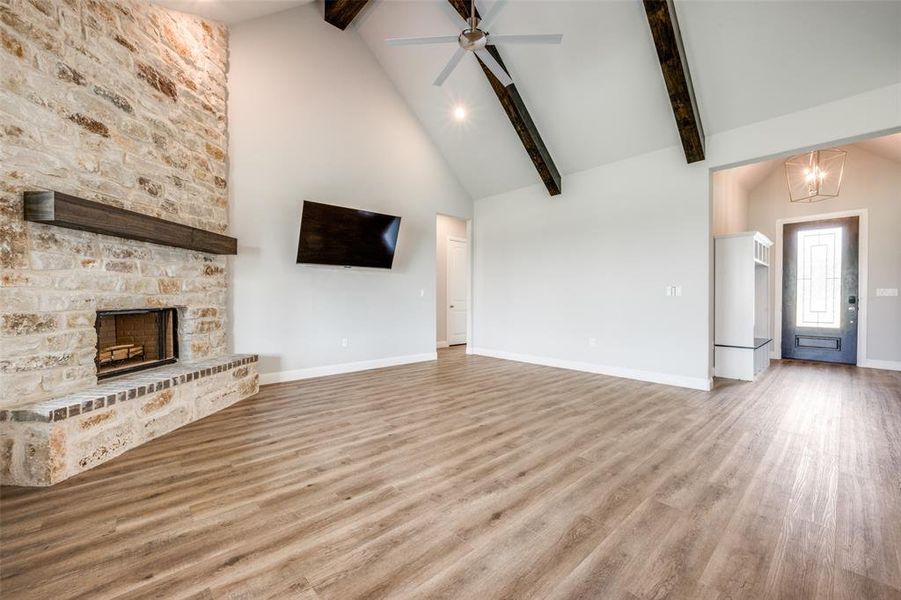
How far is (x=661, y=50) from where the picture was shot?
3.56 m

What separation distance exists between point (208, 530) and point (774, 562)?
2506 millimetres

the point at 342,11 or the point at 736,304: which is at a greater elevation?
the point at 342,11

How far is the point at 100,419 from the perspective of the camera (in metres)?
2.42

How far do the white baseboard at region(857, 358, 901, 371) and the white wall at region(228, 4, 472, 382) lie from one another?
22.3 feet

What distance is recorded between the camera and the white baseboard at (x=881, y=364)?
18.1ft

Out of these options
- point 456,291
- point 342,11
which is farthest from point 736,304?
point 342,11

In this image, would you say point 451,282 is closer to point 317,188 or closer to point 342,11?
point 317,188

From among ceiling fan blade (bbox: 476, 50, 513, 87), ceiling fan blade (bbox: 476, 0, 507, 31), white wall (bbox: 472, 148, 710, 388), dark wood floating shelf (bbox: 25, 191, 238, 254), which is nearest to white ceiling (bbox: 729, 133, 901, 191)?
white wall (bbox: 472, 148, 710, 388)

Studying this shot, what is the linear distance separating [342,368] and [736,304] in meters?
5.30

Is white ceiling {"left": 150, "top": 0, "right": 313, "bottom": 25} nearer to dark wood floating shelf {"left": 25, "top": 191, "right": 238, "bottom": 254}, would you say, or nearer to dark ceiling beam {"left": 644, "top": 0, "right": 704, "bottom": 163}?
dark wood floating shelf {"left": 25, "top": 191, "right": 238, "bottom": 254}

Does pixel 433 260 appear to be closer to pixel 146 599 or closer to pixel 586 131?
pixel 586 131

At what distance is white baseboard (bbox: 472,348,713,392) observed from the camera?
4.41 m

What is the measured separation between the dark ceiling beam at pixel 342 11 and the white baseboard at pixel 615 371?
17.8 ft

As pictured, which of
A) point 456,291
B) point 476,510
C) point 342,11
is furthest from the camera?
point 456,291
